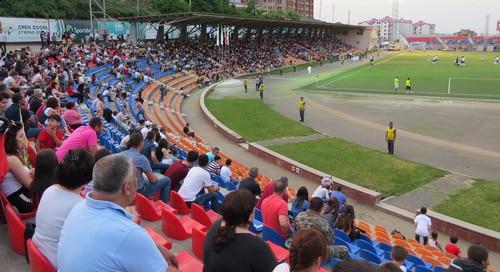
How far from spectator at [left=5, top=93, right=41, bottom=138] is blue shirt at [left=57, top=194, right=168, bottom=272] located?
8288 millimetres

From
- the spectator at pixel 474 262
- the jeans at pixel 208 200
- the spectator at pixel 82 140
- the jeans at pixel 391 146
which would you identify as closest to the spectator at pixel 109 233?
the spectator at pixel 82 140

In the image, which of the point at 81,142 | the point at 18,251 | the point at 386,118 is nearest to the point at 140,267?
the point at 18,251

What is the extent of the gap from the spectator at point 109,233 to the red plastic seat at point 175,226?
4.22 metres

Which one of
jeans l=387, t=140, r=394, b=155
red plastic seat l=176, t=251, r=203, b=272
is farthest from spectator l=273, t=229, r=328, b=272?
jeans l=387, t=140, r=394, b=155

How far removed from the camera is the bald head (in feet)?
10.4

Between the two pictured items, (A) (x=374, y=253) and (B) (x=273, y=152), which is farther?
(B) (x=273, y=152)

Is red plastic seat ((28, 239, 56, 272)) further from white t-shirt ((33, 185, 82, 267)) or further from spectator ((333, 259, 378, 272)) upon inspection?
spectator ((333, 259, 378, 272))

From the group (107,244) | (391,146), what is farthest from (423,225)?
(107,244)

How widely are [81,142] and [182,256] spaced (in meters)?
3.47

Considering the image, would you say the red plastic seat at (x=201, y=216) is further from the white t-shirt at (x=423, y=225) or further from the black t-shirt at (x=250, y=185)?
the white t-shirt at (x=423, y=225)

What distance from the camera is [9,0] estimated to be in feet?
151

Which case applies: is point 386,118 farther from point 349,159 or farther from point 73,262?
Result: point 73,262

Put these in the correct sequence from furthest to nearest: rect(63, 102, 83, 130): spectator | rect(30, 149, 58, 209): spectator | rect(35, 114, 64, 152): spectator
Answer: rect(63, 102, 83, 130): spectator → rect(35, 114, 64, 152): spectator → rect(30, 149, 58, 209): spectator

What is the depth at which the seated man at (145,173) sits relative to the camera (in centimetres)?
803
